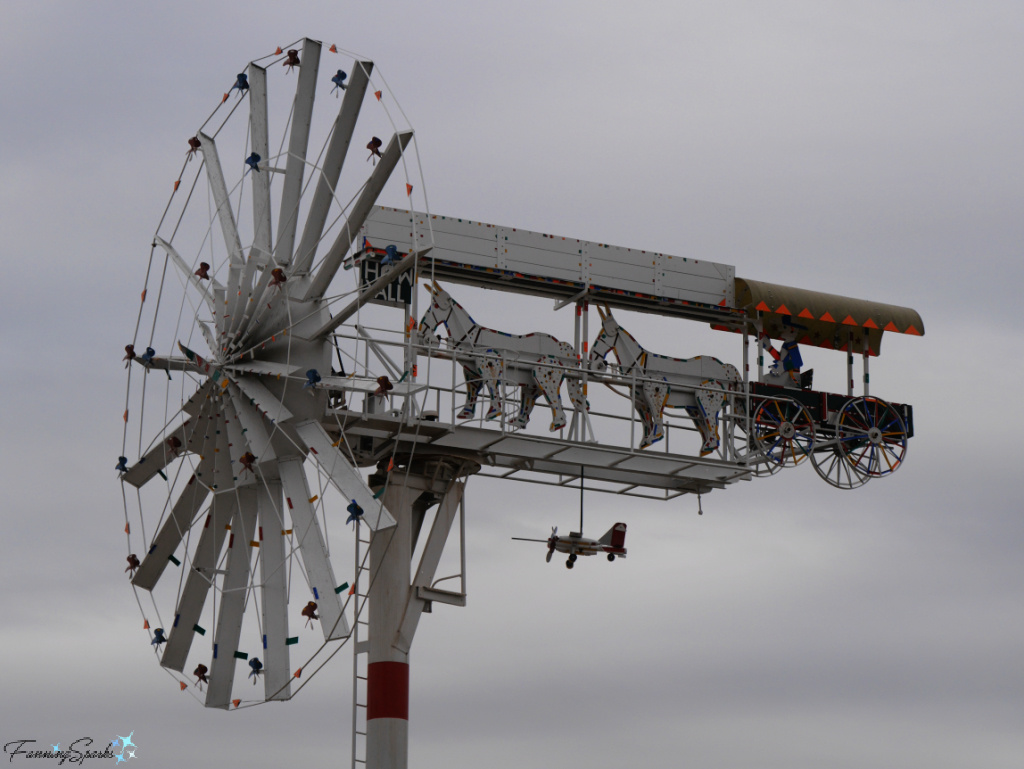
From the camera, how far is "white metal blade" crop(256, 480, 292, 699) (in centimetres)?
3706

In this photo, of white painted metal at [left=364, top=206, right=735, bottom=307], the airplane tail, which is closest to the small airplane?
the airplane tail

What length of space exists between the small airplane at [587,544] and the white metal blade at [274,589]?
484cm

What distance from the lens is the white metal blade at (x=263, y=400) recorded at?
37031mm

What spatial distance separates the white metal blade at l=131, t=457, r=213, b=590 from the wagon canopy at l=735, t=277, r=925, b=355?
11.6m

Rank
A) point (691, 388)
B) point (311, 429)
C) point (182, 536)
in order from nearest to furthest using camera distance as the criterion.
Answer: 1. point (311, 429)
2. point (182, 536)
3. point (691, 388)

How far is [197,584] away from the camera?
39656 millimetres

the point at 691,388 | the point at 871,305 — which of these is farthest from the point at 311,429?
the point at 871,305

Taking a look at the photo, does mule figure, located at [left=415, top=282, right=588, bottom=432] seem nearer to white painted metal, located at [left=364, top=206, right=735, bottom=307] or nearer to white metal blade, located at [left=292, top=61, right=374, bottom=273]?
white painted metal, located at [left=364, top=206, right=735, bottom=307]

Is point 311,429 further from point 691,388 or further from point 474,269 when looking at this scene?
point 691,388

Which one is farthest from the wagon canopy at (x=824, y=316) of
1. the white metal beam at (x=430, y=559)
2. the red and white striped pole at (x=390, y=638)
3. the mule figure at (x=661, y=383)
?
the red and white striped pole at (x=390, y=638)

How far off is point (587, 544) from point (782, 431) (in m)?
4.71

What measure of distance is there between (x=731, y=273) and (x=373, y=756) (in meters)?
12.3

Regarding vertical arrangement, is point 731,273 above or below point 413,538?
above

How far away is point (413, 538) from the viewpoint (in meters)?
41.0
